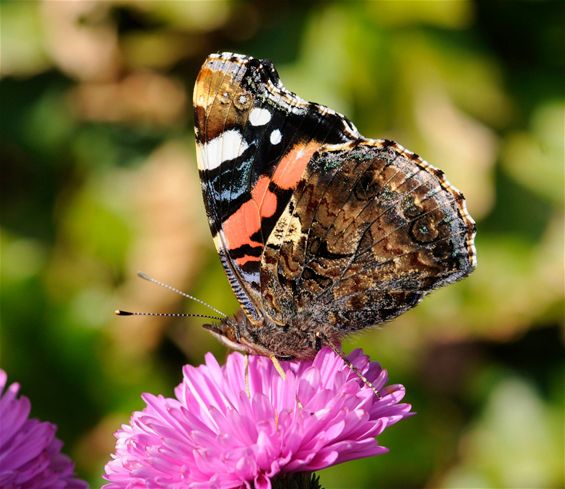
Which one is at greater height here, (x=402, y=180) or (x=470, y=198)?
(x=470, y=198)

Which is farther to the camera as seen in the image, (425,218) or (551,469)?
(551,469)

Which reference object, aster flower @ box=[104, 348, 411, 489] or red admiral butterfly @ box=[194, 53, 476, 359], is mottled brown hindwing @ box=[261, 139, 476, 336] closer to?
red admiral butterfly @ box=[194, 53, 476, 359]

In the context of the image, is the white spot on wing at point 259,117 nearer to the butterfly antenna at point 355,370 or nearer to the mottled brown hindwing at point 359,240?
the mottled brown hindwing at point 359,240

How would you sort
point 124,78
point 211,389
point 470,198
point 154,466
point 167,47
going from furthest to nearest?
point 124,78 → point 167,47 → point 470,198 → point 211,389 → point 154,466

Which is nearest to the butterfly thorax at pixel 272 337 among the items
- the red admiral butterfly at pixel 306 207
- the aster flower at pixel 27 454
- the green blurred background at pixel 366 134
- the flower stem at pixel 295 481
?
the red admiral butterfly at pixel 306 207

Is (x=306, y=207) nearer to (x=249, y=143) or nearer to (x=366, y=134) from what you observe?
(x=249, y=143)

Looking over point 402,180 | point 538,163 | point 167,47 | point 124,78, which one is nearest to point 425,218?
point 402,180

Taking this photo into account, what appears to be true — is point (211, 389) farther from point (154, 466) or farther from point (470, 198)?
point (470, 198)

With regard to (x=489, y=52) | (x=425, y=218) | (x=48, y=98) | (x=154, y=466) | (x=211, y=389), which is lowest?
(x=154, y=466)
